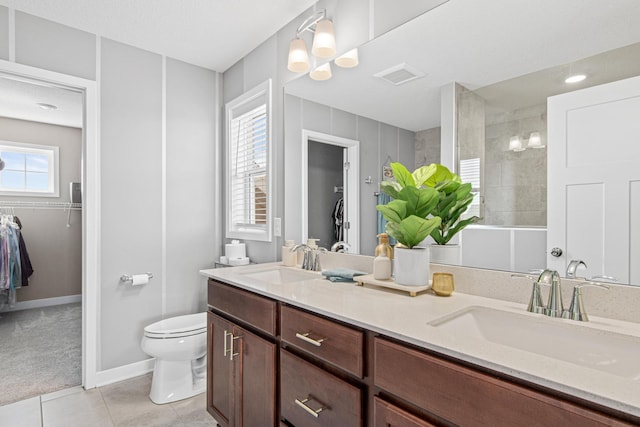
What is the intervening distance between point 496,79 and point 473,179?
1.25ft

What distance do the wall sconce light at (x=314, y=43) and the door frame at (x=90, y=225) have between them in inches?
55.0

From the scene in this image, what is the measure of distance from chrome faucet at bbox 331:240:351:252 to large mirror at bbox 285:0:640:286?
412 mm

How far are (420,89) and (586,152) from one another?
0.68m

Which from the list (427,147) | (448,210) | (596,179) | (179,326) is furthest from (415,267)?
(179,326)

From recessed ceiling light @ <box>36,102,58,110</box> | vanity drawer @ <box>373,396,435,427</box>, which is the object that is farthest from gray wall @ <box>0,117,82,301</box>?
vanity drawer @ <box>373,396,435,427</box>

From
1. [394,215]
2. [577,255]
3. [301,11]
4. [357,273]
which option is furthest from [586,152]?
[301,11]

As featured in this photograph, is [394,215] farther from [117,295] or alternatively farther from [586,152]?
[117,295]

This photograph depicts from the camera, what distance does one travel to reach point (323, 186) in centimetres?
202

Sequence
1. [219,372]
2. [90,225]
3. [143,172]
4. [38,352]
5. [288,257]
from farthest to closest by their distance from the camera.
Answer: [38,352] → [143,172] → [90,225] → [288,257] → [219,372]

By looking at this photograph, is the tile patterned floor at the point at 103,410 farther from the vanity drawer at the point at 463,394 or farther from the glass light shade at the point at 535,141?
the glass light shade at the point at 535,141

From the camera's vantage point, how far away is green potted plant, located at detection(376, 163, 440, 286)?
125cm

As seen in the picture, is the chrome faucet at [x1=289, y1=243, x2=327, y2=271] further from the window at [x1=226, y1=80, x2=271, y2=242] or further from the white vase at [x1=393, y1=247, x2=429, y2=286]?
the white vase at [x1=393, y1=247, x2=429, y2=286]

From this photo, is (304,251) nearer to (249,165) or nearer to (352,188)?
(352,188)

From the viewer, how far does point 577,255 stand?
108 centimetres
